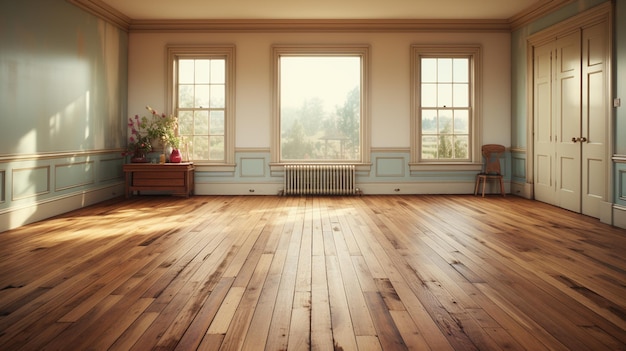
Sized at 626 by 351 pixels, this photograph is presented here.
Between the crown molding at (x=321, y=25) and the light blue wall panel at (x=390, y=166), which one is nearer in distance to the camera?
the crown molding at (x=321, y=25)

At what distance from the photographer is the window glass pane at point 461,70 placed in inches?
338

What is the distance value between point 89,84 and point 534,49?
682cm

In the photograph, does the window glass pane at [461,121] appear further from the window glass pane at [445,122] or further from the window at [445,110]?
the window glass pane at [445,122]

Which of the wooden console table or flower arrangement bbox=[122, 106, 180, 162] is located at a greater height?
flower arrangement bbox=[122, 106, 180, 162]

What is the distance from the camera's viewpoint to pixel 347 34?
→ 8.48m

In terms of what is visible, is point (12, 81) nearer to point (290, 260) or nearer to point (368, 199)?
point (290, 260)

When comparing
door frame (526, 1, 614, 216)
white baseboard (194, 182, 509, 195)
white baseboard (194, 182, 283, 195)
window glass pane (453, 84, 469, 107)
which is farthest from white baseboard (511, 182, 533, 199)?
white baseboard (194, 182, 283, 195)

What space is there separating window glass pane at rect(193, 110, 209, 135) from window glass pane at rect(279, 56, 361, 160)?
1.33 m

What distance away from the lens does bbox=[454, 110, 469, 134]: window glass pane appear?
859 centimetres

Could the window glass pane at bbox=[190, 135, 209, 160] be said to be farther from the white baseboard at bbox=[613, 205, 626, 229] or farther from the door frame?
the white baseboard at bbox=[613, 205, 626, 229]

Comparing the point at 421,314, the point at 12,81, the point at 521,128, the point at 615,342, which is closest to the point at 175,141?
the point at 12,81

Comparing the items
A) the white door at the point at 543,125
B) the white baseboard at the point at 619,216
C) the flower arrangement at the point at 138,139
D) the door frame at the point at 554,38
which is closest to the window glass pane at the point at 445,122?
the door frame at the point at 554,38

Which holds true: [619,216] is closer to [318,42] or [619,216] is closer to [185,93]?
[318,42]

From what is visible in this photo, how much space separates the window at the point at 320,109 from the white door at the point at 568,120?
10.5 ft
